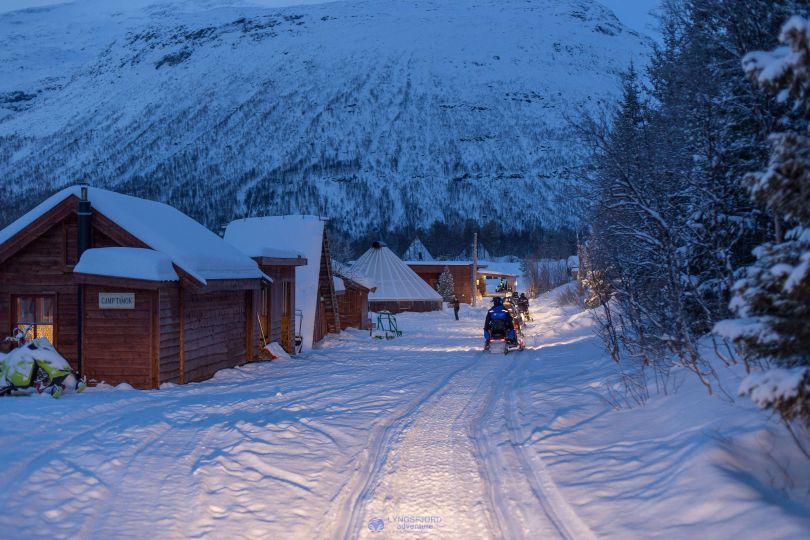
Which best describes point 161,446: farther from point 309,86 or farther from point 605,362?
point 309,86

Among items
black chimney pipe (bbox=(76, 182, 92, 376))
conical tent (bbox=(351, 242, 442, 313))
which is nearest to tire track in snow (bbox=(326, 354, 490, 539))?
black chimney pipe (bbox=(76, 182, 92, 376))

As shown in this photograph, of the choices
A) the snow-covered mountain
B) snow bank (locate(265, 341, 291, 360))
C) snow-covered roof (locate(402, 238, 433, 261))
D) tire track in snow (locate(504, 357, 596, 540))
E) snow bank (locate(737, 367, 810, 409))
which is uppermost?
the snow-covered mountain

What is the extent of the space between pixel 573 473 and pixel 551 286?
76.8 meters

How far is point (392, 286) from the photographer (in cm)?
4281

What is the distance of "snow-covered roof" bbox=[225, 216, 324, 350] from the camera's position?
72.1 ft

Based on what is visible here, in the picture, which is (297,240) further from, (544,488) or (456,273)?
(456,273)

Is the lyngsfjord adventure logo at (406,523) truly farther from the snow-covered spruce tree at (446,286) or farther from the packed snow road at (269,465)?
the snow-covered spruce tree at (446,286)

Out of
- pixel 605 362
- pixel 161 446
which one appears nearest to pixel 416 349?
pixel 605 362

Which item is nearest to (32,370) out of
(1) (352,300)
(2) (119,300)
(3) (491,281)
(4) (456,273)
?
(2) (119,300)

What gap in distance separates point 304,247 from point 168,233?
28.7 ft

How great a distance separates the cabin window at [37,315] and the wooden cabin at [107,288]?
0.02m

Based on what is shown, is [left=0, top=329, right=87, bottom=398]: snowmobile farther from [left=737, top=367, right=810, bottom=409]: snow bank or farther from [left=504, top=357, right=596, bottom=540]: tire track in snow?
[left=737, top=367, right=810, bottom=409]: snow bank

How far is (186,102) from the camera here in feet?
652

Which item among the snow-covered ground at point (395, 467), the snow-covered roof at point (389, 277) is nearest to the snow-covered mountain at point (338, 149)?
the snow-covered roof at point (389, 277)
